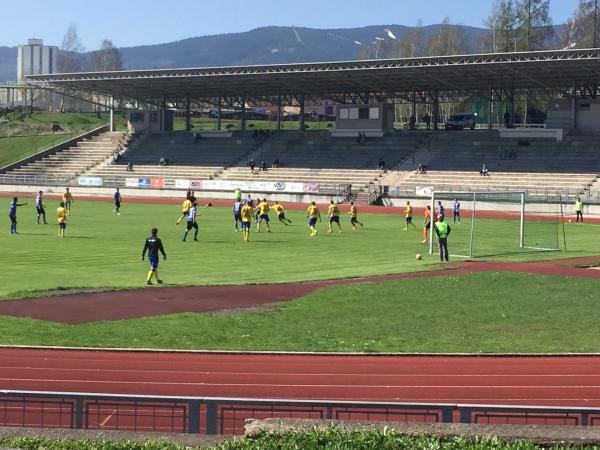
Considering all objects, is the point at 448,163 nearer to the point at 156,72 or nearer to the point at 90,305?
the point at 156,72

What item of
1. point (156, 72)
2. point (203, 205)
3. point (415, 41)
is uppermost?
point (415, 41)

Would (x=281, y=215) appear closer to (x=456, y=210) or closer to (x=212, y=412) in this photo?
(x=456, y=210)

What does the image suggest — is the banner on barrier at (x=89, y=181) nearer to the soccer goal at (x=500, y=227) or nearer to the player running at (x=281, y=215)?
the soccer goal at (x=500, y=227)

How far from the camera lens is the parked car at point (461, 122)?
91500mm

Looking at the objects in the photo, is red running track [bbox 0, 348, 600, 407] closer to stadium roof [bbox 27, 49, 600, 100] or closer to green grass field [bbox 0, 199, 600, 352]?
green grass field [bbox 0, 199, 600, 352]

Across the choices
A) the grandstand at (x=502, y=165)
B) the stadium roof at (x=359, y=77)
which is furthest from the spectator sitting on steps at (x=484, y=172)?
the stadium roof at (x=359, y=77)

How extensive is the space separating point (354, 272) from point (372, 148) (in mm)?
57021

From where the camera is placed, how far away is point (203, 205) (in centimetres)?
7512

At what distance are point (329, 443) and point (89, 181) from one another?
8658 cm

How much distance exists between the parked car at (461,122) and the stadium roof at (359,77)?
18.9ft

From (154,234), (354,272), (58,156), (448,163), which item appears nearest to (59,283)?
(154,234)

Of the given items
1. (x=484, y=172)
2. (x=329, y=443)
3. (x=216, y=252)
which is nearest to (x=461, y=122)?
(x=484, y=172)

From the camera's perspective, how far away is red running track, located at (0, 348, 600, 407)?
16656 millimetres

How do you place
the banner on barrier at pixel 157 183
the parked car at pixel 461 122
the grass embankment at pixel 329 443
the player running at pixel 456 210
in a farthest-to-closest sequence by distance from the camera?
the parked car at pixel 461 122, the banner on barrier at pixel 157 183, the player running at pixel 456 210, the grass embankment at pixel 329 443
